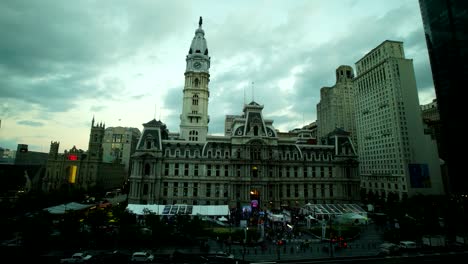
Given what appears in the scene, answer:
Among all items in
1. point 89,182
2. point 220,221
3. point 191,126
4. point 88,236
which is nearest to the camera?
point 88,236

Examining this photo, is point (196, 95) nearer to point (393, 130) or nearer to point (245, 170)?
point (245, 170)

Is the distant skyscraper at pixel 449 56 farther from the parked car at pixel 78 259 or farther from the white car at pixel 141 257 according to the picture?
the parked car at pixel 78 259

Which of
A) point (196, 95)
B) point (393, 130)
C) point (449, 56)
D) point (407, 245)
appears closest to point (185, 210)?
point (407, 245)

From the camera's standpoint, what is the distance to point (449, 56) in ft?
208

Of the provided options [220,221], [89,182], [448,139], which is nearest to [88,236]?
[220,221]

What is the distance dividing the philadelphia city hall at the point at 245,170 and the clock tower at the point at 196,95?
17.5 meters

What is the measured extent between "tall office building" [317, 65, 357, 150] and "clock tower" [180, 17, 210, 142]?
85.9 meters

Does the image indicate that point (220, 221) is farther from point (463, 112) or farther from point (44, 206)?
point (463, 112)

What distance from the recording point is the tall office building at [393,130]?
8588 cm

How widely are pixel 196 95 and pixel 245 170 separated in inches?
1518

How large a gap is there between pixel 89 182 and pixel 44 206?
41481 millimetres

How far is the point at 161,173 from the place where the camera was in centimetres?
6116

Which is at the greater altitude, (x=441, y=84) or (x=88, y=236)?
(x=441, y=84)

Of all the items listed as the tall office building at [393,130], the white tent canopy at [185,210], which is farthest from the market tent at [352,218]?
the tall office building at [393,130]
